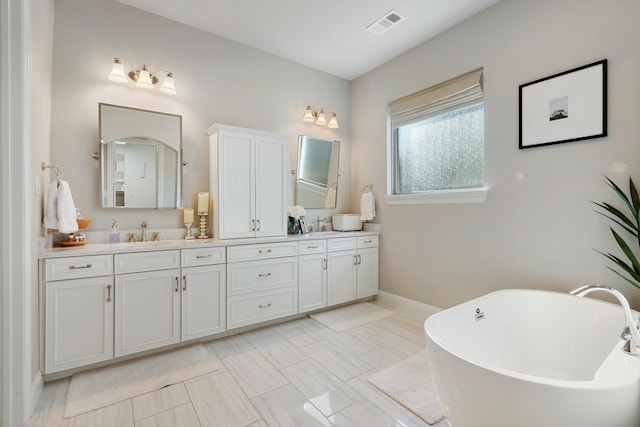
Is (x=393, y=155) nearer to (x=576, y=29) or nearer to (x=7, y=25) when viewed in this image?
(x=576, y=29)

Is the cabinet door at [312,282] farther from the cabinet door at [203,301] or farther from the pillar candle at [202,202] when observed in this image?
the pillar candle at [202,202]

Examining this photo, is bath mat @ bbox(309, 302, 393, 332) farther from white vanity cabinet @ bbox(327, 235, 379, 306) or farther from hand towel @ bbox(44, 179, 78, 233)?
hand towel @ bbox(44, 179, 78, 233)

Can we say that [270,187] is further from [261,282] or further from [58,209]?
[58,209]

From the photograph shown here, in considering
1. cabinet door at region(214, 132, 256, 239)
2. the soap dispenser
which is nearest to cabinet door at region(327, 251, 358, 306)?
cabinet door at region(214, 132, 256, 239)

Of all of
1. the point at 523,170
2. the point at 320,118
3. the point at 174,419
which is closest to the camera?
the point at 174,419

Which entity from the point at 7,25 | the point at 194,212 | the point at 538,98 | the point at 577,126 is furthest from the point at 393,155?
the point at 7,25

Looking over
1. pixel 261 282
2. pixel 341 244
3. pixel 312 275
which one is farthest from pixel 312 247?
pixel 261 282

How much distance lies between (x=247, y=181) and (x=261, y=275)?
924 millimetres

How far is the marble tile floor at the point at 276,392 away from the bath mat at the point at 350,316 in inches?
10.7

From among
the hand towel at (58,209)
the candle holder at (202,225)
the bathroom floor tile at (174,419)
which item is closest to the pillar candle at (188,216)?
the candle holder at (202,225)

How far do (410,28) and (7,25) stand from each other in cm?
297

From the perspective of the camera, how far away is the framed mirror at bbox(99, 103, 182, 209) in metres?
2.47

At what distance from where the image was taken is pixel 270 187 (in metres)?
3.02

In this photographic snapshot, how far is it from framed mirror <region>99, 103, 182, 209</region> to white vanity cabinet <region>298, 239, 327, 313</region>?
1330 mm
